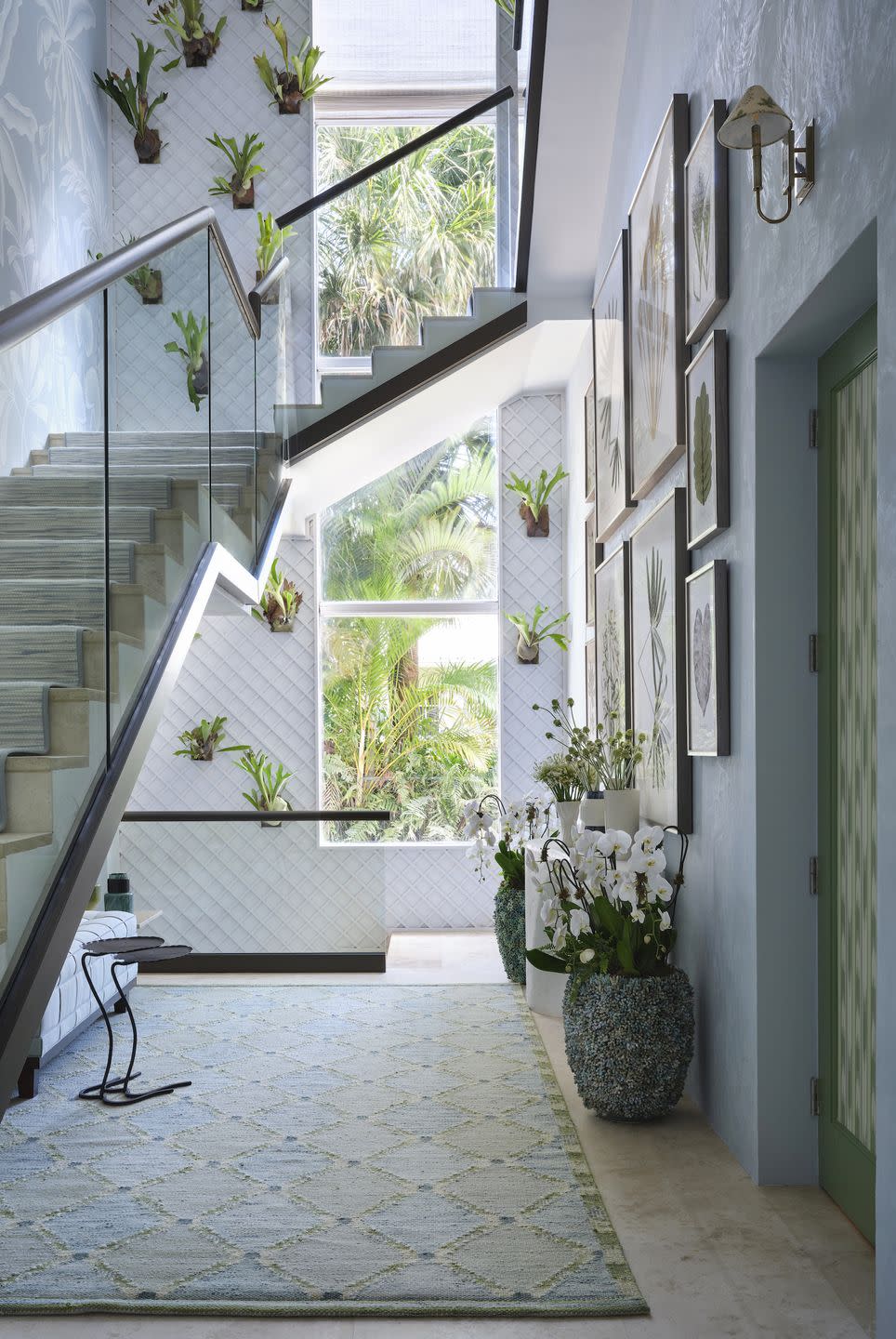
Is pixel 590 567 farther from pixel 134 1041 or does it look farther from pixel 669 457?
pixel 134 1041

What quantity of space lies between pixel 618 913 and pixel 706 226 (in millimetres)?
1956

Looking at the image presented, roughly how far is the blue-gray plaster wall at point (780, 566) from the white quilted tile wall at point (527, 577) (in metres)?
3.77

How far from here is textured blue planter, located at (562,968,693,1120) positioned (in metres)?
3.26

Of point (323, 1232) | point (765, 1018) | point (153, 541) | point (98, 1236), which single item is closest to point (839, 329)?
point (765, 1018)

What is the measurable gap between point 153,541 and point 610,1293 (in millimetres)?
2415

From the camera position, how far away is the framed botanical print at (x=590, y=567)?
19.6 feet

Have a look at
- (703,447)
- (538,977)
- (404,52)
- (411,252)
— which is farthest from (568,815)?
(404,52)

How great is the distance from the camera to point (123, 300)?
3707mm

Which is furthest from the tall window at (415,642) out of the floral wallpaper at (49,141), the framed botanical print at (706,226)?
the framed botanical print at (706,226)

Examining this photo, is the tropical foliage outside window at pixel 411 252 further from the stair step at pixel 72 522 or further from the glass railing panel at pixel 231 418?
the stair step at pixel 72 522

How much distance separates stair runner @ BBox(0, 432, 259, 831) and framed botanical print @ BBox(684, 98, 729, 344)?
1713mm

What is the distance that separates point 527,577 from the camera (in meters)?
7.45

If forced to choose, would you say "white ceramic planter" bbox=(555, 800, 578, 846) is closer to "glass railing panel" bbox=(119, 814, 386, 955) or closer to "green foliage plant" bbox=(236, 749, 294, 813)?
"glass railing panel" bbox=(119, 814, 386, 955)

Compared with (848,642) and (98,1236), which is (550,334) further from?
(98,1236)
